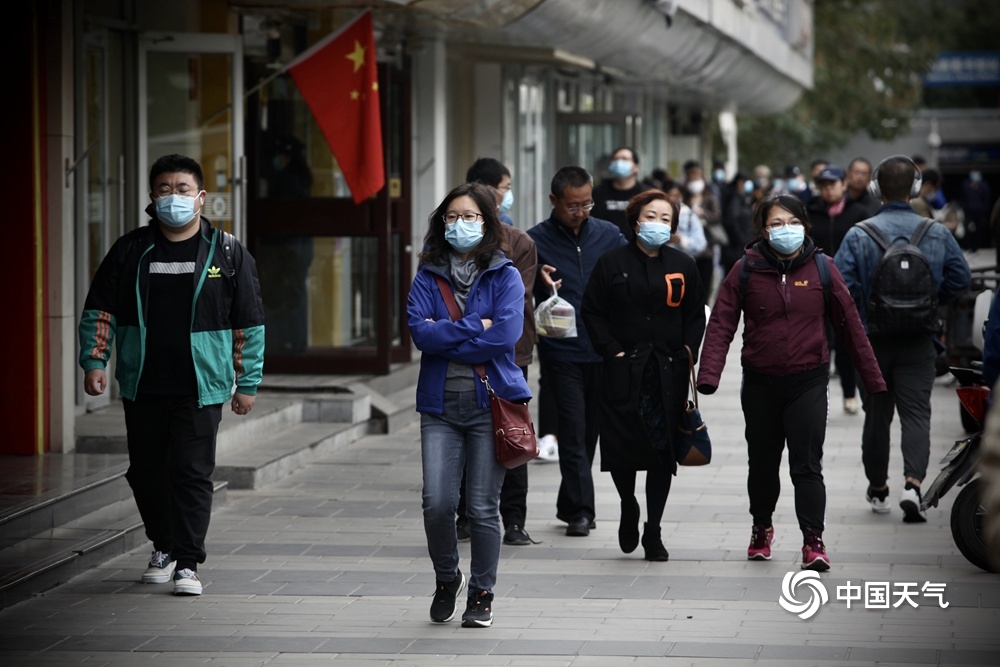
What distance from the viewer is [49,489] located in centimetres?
849

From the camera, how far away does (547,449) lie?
11078mm

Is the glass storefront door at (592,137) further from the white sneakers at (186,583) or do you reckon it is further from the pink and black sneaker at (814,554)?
the white sneakers at (186,583)

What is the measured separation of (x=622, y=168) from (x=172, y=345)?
18.6 ft

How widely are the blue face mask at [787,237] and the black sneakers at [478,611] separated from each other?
2.17 meters

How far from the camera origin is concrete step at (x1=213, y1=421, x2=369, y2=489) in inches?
393

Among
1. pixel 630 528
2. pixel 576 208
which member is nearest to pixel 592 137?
pixel 576 208

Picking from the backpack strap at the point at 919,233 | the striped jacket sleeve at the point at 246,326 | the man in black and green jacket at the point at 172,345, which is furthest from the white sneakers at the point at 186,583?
the backpack strap at the point at 919,233

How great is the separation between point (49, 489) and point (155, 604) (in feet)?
5.40

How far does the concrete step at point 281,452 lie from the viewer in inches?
393

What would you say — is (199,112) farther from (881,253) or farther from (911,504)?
(911,504)

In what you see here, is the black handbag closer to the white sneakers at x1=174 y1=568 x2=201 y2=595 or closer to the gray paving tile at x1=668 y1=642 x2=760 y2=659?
the gray paving tile at x1=668 y1=642 x2=760 y2=659

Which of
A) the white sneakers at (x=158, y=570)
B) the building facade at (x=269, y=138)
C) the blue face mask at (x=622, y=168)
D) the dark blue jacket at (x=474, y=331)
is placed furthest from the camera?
the blue face mask at (x=622, y=168)

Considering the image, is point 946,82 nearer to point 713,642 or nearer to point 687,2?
point 687,2

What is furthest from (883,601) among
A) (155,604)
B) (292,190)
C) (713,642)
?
(292,190)
